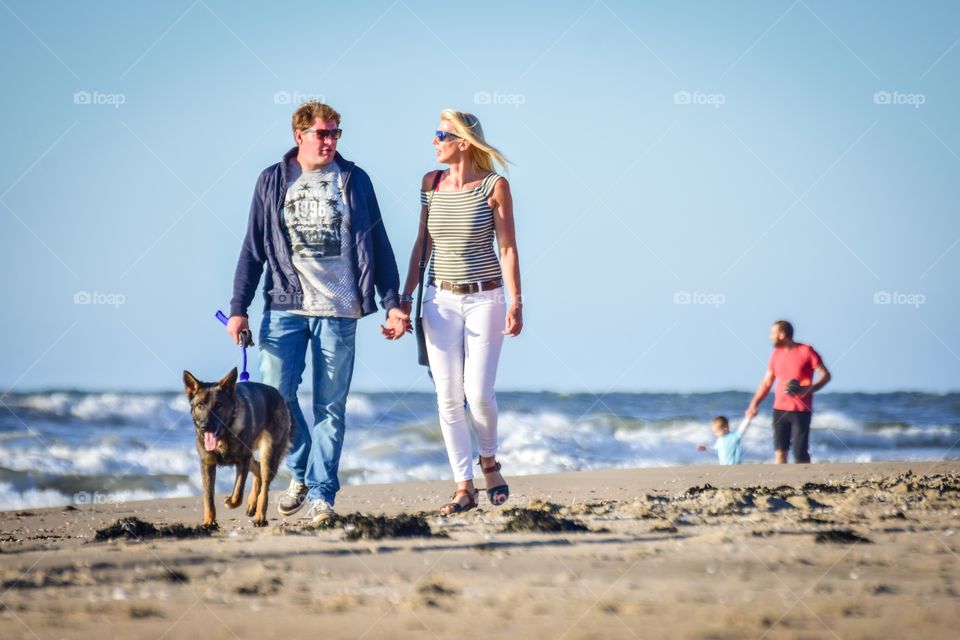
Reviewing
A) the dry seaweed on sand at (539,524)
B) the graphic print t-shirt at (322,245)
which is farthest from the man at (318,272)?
the dry seaweed on sand at (539,524)

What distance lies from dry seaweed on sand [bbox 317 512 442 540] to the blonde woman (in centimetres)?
79

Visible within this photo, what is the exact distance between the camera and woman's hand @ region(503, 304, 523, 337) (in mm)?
6258

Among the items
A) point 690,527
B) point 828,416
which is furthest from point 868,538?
point 828,416

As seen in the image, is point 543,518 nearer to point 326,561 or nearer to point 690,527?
point 690,527

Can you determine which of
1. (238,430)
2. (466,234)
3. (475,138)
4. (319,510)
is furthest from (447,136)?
(319,510)

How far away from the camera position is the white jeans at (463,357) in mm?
6297

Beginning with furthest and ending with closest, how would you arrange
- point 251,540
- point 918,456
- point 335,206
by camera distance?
point 918,456 → point 335,206 → point 251,540

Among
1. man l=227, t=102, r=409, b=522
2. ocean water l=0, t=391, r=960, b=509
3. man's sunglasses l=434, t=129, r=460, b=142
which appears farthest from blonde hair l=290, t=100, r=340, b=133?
ocean water l=0, t=391, r=960, b=509

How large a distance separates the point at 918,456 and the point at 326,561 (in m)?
19.1

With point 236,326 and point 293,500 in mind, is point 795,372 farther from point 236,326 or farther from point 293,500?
point 236,326

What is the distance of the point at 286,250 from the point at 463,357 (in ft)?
3.70

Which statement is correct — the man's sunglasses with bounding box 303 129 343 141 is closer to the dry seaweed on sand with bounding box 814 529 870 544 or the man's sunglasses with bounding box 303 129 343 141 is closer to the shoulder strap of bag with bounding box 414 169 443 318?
the shoulder strap of bag with bounding box 414 169 443 318

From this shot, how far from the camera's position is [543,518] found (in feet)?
18.4

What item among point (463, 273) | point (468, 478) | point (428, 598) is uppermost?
point (463, 273)
